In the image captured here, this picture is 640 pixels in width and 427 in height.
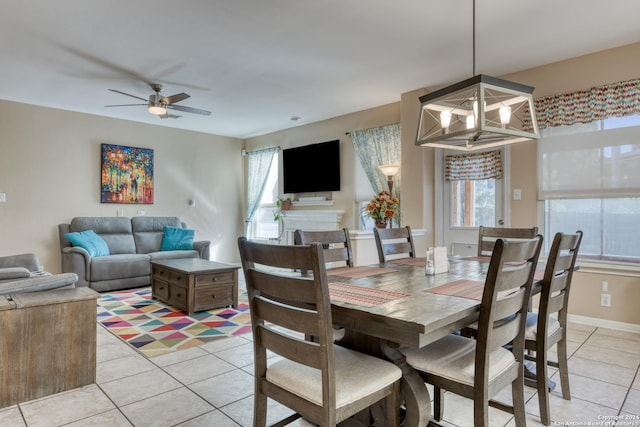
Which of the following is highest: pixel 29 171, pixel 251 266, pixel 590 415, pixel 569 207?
pixel 29 171

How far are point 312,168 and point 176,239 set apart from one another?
2.48 metres

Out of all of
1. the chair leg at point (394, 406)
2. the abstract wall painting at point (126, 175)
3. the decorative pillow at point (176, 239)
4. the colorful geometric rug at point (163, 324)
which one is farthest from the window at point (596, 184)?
the abstract wall painting at point (126, 175)

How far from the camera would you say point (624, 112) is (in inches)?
134

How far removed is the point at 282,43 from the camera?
11.2ft

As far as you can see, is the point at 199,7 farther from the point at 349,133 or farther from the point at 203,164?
the point at 203,164

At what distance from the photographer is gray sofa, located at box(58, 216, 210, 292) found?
4.98m

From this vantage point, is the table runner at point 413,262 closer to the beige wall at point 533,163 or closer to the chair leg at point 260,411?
the chair leg at point 260,411

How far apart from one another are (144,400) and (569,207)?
13.1 ft

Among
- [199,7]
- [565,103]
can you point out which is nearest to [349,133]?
[565,103]

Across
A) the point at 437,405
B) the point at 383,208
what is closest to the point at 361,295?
the point at 437,405

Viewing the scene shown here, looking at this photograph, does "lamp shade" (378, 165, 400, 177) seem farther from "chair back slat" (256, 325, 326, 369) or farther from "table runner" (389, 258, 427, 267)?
"chair back slat" (256, 325, 326, 369)

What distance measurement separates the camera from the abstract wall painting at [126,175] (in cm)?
602

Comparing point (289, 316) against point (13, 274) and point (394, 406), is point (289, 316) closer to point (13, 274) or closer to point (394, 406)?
point (394, 406)

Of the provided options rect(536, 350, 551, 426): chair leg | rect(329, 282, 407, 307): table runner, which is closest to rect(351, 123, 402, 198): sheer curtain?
rect(536, 350, 551, 426): chair leg
